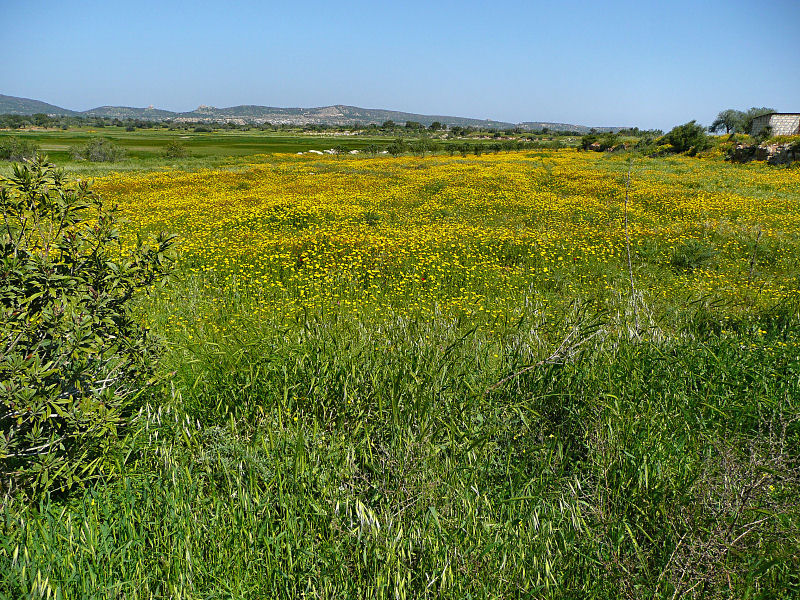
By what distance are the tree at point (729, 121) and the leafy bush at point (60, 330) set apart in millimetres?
74310

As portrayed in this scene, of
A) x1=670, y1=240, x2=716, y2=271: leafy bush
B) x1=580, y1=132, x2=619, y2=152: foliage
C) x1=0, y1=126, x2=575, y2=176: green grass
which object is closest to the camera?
x1=670, y1=240, x2=716, y2=271: leafy bush

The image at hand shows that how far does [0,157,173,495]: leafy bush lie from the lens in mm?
2525

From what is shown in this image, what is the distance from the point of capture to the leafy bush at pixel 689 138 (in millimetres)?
40531

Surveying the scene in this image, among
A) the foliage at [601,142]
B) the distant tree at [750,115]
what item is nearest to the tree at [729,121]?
the distant tree at [750,115]

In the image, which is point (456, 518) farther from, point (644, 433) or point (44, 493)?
point (44, 493)

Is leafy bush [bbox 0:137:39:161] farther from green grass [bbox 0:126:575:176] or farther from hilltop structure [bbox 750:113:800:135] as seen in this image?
hilltop structure [bbox 750:113:800:135]

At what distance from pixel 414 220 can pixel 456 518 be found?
11.1m

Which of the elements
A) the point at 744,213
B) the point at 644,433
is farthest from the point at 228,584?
the point at 744,213

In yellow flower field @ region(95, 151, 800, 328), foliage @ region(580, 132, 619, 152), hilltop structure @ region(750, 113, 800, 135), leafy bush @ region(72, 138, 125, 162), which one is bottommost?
yellow flower field @ region(95, 151, 800, 328)

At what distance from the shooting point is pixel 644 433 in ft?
10.7

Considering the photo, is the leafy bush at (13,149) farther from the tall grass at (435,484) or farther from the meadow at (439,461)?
the tall grass at (435,484)

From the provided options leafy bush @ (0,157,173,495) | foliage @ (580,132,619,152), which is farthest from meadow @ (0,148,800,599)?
foliage @ (580,132,619,152)

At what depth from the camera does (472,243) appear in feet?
33.6

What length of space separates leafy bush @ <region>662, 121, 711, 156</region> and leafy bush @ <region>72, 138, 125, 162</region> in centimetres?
5425
